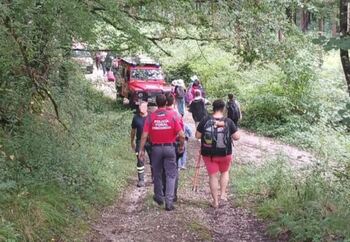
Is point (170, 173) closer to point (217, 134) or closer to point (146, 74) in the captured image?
point (217, 134)

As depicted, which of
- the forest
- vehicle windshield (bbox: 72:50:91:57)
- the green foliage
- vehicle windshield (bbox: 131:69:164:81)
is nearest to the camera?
the green foliage

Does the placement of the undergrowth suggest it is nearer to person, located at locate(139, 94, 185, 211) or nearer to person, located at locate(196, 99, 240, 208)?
person, located at locate(139, 94, 185, 211)

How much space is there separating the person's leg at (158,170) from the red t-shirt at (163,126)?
15 centimetres

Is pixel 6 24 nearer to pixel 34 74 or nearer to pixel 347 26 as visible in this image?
pixel 34 74

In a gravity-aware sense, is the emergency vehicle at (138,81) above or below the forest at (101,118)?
below

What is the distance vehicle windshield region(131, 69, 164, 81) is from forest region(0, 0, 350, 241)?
29.0ft

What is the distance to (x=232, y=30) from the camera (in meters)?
11.0

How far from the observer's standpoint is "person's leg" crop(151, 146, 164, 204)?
785 cm

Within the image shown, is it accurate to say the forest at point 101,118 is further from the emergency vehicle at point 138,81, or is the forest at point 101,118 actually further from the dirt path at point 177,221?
the emergency vehicle at point 138,81

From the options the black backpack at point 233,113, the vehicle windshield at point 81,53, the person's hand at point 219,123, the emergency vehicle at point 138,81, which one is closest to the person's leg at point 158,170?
the person's hand at point 219,123

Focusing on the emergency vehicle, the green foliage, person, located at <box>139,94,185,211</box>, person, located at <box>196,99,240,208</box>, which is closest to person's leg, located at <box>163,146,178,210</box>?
person, located at <box>139,94,185,211</box>

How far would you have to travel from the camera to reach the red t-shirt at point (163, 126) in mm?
7773

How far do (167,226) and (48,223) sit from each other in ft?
5.14

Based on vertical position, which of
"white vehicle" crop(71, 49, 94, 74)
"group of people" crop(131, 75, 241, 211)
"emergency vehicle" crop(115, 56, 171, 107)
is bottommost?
"emergency vehicle" crop(115, 56, 171, 107)
